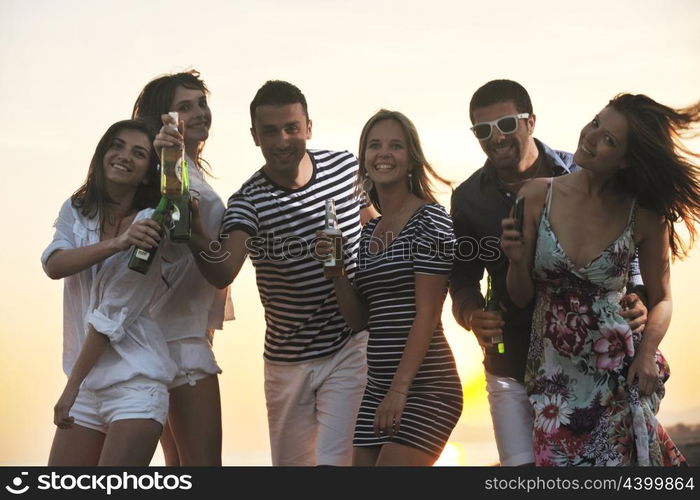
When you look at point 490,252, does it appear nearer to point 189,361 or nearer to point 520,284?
point 520,284

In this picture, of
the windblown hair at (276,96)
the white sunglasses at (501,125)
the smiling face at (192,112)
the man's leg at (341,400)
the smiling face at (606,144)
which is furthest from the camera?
the smiling face at (192,112)

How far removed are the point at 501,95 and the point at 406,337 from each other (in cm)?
127

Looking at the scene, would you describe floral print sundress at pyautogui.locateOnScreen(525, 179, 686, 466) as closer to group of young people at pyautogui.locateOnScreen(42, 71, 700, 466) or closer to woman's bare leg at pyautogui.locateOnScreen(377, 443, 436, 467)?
group of young people at pyautogui.locateOnScreen(42, 71, 700, 466)

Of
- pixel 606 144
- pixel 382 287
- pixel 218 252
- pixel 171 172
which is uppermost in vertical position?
pixel 171 172

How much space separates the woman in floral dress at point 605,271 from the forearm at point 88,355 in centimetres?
190

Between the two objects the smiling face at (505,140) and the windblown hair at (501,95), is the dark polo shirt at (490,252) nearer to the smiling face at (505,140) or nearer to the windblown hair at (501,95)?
the smiling face at (505,140)

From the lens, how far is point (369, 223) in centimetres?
577

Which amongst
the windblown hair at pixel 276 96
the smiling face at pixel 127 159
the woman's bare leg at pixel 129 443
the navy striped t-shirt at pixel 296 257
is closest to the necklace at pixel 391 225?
the navy striped t-shirt at pixel 296 257

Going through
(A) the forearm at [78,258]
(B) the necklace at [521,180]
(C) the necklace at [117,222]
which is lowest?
(A) the forearm at [78,258]

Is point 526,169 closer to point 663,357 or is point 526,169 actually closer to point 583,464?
point 663,357

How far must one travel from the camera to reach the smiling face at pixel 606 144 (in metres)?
5.02

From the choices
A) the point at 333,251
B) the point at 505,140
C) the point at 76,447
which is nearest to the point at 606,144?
the point at 505,140

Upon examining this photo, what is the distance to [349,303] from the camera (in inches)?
221

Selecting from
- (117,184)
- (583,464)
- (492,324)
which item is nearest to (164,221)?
(117,184)
